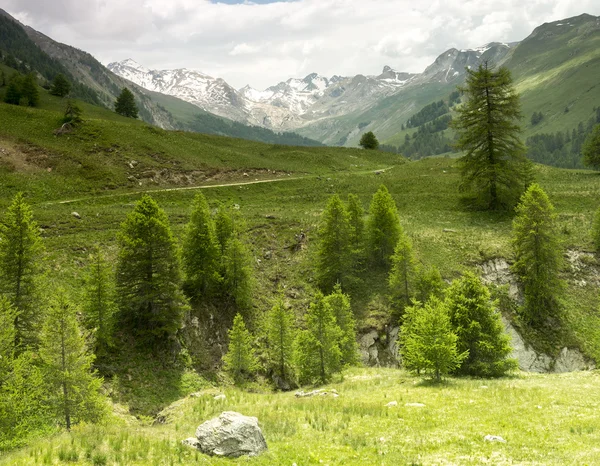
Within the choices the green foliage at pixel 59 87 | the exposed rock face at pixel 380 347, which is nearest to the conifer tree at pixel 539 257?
the exposed rock face at pixel 380 347

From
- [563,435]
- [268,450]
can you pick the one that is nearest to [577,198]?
[563,435]

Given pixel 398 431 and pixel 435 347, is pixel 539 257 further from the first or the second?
pixel 398 431

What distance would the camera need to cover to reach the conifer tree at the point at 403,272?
39812 millimetres

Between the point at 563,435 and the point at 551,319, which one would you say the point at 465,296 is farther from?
the point at 551,319

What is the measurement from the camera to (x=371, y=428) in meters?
17.2

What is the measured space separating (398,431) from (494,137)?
52047 millimetres

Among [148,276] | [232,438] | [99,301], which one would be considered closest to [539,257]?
[148,276]

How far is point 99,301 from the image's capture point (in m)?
28.3

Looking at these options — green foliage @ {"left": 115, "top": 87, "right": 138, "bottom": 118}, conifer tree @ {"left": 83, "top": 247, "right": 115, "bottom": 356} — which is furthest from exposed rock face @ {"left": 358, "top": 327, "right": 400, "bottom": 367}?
green foliage @ {"left": 115, "top": 87, "right": 138, "bottom": 118}

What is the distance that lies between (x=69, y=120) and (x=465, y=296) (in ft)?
274

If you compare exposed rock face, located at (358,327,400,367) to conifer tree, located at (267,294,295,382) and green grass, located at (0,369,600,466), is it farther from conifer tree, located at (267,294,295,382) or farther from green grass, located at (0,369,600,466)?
green grass, located at (0,369,600,466)

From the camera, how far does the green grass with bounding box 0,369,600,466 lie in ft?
43.4

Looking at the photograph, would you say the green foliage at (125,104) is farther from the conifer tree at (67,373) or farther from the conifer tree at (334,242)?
the conifer tree at (67,373)

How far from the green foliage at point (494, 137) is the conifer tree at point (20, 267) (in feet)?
177
